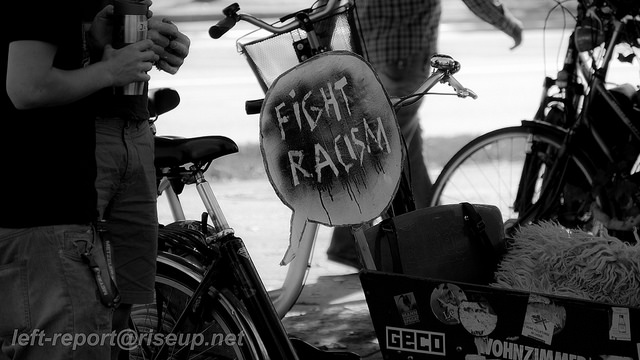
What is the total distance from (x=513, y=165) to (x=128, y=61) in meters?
3.08

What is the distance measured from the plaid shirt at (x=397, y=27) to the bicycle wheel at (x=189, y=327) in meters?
1.94

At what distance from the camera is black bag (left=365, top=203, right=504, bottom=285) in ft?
9.02

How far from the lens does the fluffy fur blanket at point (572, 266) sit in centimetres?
264

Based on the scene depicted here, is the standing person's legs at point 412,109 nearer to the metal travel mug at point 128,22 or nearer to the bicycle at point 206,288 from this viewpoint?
the bicycle at point 206,288

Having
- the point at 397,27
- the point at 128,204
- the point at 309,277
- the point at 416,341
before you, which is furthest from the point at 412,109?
the point at 128,204

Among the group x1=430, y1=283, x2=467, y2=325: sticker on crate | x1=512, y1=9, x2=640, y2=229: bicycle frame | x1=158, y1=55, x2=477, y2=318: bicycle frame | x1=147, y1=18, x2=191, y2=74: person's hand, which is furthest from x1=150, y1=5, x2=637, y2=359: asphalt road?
x1=147, y1=18, x2=191, y2=74: person's hand

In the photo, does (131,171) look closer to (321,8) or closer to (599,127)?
(321,8)

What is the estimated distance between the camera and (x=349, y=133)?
8.21 feet

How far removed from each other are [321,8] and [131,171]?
1.34 m

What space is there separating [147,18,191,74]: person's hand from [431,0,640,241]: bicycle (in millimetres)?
2293

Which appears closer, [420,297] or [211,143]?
[420,297]

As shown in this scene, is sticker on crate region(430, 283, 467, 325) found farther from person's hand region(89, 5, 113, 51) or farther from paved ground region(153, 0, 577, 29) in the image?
paved ground region(153, 0, 577, 29)

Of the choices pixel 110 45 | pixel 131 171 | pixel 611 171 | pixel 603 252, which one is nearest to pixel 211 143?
pixel 131 171

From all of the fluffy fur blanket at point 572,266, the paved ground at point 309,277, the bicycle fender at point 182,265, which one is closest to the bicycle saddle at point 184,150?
the bicycle fender at point 182,265
